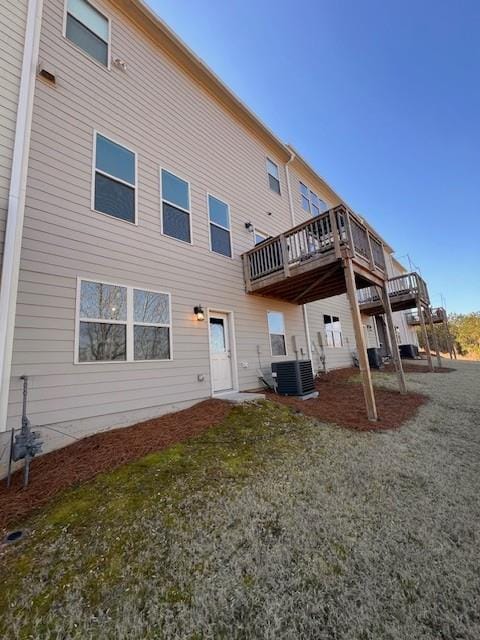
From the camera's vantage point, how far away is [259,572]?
182 centimetres

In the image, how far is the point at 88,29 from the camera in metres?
5.50

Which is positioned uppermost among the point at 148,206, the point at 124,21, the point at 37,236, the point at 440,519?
the point at 124,21

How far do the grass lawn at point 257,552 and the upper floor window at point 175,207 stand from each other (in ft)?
A: 15.1

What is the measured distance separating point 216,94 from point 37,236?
7066 mm

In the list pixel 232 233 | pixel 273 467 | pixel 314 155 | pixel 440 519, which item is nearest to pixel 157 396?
pixel 273 467

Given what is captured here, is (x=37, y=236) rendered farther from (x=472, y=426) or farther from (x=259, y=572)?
(x=472, y=426)

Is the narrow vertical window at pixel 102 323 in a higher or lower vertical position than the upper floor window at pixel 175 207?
lower

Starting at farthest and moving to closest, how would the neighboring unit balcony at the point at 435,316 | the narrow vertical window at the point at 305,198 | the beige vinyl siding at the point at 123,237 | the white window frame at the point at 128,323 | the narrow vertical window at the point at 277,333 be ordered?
1. the neighboring unit balcony at the point at 435,316
2. the narrow vertical window at the point at 305,198
3. the narrow vertical window at the point at 277,333
4. the white window frame at the point at 128,323
5. the beige vinyl siding at the point at 123,237

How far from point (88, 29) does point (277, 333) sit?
8135 millimetres

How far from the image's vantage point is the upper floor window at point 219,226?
7.17m

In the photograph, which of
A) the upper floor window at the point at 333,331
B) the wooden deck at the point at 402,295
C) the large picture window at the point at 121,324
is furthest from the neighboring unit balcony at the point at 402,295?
the large picture window at the point at 121,324

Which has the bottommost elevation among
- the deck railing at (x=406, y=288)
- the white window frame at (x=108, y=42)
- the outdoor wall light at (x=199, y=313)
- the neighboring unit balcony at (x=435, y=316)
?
the outdoor wall light at (x=199, y=313)

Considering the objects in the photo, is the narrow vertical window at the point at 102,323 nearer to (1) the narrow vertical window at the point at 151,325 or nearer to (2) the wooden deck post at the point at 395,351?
(1) the narrow vertical window at the point at 151,325

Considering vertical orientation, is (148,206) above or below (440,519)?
above
